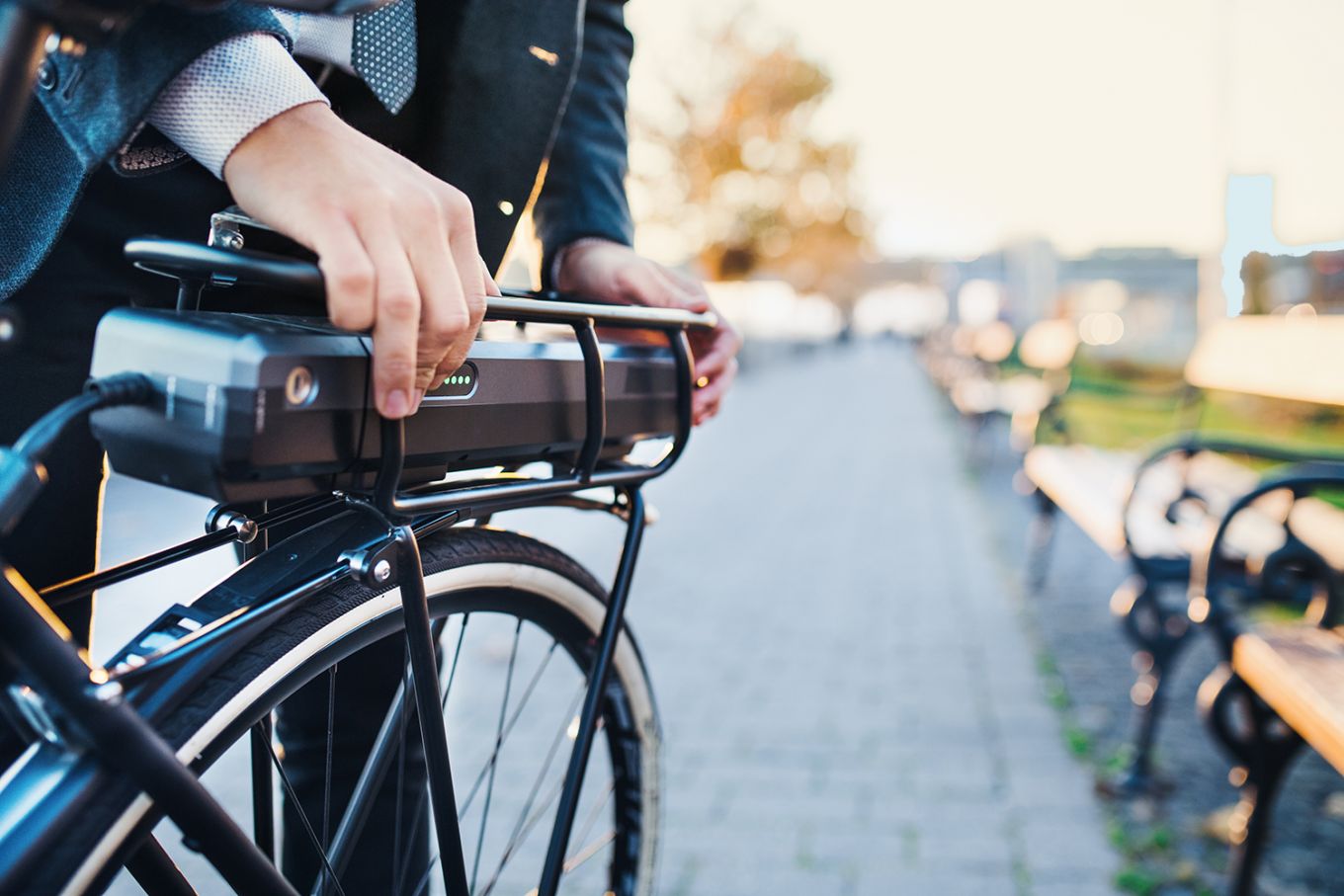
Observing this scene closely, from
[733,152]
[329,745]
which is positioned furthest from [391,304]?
[733,152]

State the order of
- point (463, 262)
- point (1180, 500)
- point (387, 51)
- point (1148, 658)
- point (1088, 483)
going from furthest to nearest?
point (1088, 483), point (1180, 500), point (1148, 658), point (387, 51), point (463, 262)

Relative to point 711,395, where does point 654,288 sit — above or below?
above

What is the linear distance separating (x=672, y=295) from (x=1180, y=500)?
2.91 m

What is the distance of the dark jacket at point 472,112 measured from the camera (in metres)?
0.77

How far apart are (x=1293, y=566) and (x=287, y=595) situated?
2.75m

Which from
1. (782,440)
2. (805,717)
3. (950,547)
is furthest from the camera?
(782,440)

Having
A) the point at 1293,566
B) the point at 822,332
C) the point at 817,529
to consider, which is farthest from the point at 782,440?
the point at 822,332

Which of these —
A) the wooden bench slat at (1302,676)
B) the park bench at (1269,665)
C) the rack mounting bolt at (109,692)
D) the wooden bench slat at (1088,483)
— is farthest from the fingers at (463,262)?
the wooden bench slat at (1088,483)

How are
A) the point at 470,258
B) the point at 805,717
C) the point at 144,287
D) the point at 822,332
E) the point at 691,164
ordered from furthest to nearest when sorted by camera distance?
the point at 822,332, the point at 691,164, the point at 805,717, the point at 144,287, the point at 470,258

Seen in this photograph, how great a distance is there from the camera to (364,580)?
0.90 metres

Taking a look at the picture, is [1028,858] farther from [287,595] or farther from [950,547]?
[950,547]

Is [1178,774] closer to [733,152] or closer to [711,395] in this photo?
[711,395]

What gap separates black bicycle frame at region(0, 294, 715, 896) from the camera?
0.69 meters

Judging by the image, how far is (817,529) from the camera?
6.79 metres
